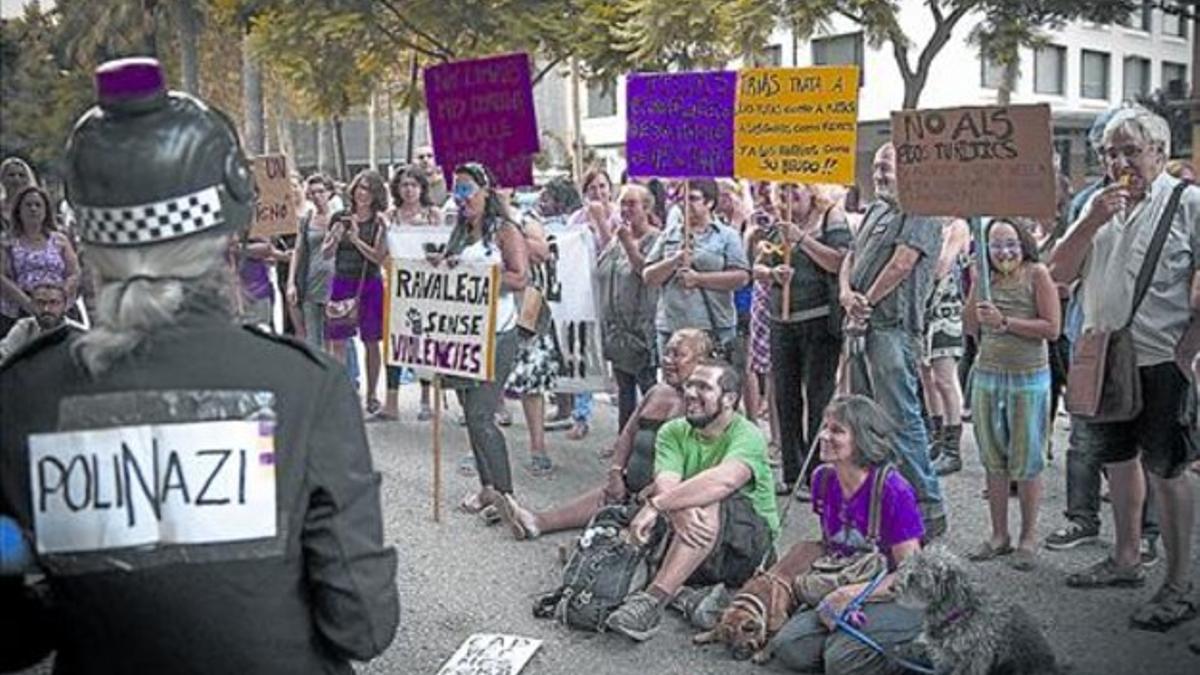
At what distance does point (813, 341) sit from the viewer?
6.90 metres

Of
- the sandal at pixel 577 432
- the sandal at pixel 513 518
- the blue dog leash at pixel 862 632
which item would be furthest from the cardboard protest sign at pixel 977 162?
the sandal at pixel 577 432

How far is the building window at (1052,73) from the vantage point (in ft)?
126

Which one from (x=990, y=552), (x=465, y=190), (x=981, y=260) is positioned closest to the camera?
(x=981, y=260)

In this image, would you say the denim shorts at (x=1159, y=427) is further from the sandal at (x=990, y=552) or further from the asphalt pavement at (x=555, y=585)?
the sandal at (x=990, y=552)

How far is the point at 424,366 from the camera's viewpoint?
686cm

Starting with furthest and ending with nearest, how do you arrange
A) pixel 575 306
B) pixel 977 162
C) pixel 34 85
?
pixel 34 85 < pixel 575 306 < pixel 977 162

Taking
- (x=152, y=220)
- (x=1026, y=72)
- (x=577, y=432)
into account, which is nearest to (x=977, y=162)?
(x=577, y=432)

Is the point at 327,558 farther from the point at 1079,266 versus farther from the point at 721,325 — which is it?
the point at 721,325

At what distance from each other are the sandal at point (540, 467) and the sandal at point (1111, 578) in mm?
3298

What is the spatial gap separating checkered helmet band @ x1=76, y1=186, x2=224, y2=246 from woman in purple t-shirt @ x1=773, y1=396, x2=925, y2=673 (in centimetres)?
332

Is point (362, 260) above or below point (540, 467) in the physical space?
above

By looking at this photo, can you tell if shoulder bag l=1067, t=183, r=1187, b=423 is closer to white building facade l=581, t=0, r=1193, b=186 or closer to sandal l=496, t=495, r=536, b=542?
sandal l=496, t=495, r=536, b=542

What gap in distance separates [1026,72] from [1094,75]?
4.55 metres

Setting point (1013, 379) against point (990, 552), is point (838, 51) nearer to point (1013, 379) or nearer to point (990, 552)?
point (1013, 379)
